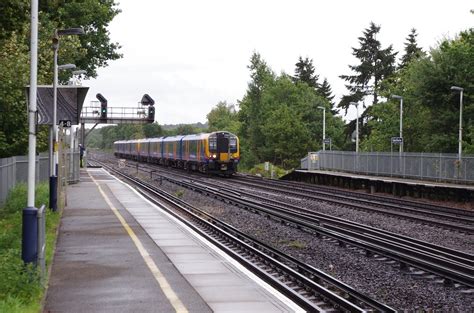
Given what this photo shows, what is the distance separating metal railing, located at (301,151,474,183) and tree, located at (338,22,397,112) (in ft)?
83.8

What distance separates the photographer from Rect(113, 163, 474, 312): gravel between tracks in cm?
1029

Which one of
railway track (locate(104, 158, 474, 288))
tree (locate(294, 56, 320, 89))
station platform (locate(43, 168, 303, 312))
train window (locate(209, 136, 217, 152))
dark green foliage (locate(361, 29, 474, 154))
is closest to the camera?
station platform (locate(43, 168, 303, 312))

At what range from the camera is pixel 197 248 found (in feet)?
46.3

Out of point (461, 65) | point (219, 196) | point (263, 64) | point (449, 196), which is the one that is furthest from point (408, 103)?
point (263, 64)

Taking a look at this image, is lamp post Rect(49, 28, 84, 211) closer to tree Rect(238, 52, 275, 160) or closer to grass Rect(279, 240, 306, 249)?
grass Rect(279, 240, 306, 249)

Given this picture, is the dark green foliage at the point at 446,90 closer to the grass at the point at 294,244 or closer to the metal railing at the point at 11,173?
the grass at the point at 294,244

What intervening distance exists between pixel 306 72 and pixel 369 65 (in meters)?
27.2

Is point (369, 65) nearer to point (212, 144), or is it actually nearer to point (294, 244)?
point (212, 144)

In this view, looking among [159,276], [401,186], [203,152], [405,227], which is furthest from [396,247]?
[203,152]

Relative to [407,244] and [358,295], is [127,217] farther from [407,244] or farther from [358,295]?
[358,295]

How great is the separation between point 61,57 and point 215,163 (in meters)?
16.6

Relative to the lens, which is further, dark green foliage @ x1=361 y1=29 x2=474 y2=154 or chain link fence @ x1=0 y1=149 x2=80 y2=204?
dark green foliage @ x1=361 y1=29 x2=474 y2=154

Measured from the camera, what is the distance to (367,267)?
43.0 feet

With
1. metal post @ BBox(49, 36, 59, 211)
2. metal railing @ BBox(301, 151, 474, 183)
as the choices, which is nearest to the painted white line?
metal post @ BBox(49, 36, 59, 211)
